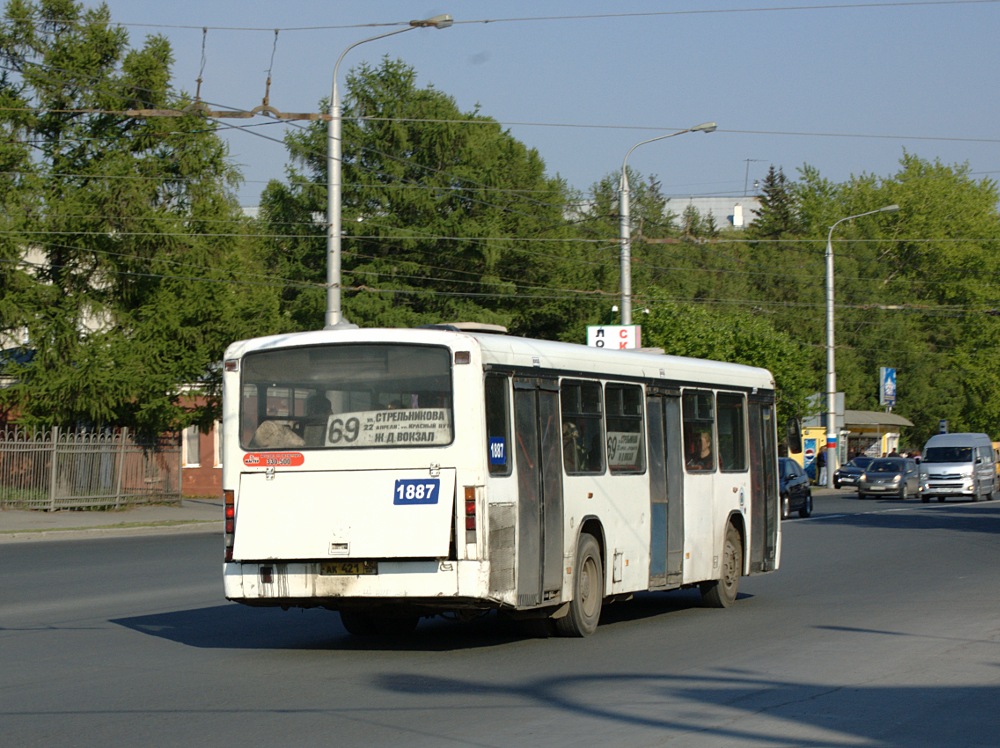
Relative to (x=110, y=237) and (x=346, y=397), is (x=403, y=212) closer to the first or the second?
(x=110, y=237)

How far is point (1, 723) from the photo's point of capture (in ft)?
28.8

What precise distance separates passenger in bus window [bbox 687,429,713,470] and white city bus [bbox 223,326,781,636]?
2.09 m

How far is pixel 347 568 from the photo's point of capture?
11.8 m

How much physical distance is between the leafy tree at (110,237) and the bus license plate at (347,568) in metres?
29.0

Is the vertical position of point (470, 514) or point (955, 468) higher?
point (955, 468)

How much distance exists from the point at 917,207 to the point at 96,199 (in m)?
74.9

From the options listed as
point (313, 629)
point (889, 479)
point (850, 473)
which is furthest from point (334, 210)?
point (850, 473)

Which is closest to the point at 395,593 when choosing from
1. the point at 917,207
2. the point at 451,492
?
the point at 451,492

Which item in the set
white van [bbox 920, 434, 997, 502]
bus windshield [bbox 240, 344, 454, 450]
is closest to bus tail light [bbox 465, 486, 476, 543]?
bus windshield [bbox 240, 344, 454, 450]

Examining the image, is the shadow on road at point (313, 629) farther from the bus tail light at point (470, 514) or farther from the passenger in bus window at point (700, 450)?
the passenger in bus window at point (700, 450)

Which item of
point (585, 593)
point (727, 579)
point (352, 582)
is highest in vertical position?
point (352, 582)

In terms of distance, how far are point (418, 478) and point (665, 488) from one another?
4.11m

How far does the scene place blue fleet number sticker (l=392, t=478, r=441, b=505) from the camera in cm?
1166

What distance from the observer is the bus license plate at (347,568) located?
38.5 ft
